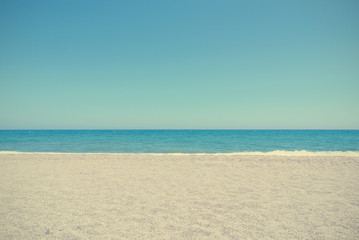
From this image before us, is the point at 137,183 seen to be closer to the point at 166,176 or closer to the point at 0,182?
the point at 166,176

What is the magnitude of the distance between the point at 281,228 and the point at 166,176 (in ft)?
17.2

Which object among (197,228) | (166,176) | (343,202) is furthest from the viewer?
(166,176)

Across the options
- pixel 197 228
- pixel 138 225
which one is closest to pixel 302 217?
pixel 197 228

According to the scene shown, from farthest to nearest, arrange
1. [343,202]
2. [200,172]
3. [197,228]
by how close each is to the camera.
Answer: [200,172] → [343,202] → [197,228]

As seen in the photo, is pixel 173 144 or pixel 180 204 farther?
pixel 173 144

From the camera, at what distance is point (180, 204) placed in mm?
5328

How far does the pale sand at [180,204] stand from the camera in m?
3.97

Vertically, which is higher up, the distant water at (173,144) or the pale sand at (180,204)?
the pale sand at (180,204)

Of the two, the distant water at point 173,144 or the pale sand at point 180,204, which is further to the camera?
the distant water at point 173,144

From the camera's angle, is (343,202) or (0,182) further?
(0,182)

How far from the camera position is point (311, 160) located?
11906 millimetres

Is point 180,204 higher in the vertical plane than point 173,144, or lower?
higher

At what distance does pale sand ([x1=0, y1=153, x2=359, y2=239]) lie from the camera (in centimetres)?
397

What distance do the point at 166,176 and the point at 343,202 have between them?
19.6 ft
